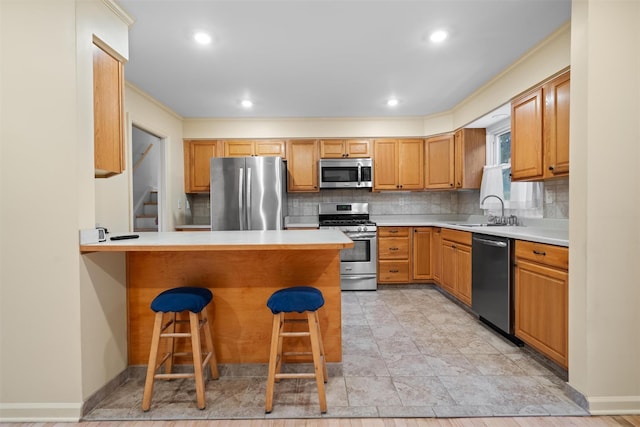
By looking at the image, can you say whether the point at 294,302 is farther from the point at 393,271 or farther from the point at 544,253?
the point at 393,271

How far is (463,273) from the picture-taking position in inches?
132

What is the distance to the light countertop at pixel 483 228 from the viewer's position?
2231 mm

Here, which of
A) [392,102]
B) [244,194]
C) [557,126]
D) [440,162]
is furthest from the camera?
[440,162]

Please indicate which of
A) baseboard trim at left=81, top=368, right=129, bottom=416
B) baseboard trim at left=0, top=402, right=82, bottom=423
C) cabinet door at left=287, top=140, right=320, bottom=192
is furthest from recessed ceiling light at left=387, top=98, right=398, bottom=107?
baseboard trim at left=0, top=402, right=82, bottom=423

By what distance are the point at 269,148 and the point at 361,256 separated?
1995mm

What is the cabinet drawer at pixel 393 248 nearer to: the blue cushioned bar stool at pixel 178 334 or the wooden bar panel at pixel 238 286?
the wooden bar panel at pixel 238 286

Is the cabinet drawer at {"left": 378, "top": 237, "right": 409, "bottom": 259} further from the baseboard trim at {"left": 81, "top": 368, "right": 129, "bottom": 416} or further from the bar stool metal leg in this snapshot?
the baseboard trim at {"left": 81, "top": 368, "right": 129, "bottom": 416}

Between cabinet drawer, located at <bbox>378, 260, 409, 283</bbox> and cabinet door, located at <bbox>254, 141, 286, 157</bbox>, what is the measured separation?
6.89 ft

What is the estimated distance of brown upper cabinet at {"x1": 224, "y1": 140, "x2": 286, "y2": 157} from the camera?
4504 mm

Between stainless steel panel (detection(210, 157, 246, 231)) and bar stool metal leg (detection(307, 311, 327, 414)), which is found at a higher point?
stainless steel panel (detection(210, 157, 246, 231))

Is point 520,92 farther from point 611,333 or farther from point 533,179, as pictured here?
point 611,333

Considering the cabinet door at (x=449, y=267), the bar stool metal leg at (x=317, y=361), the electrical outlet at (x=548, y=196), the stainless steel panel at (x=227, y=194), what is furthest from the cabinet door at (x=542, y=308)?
the stainless steel panel at (x=227, y=194)

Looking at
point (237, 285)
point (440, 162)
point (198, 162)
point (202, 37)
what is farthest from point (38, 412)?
point (440, 162)

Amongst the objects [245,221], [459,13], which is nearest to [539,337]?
[459,13]
